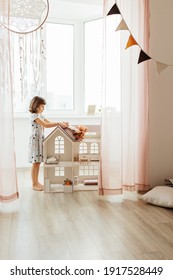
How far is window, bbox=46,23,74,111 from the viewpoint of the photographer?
4.30 metres

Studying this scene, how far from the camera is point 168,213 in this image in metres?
2.59

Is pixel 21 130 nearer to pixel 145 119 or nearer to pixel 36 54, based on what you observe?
pixel 36 54

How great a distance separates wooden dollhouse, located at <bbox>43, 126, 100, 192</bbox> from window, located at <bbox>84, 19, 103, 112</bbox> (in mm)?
1309

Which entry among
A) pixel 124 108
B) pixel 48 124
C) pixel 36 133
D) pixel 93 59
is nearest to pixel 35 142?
pixel 36 133

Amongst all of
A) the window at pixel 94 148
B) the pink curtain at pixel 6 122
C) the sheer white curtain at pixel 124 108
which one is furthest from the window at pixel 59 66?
the pink curtain at pixel 6 122

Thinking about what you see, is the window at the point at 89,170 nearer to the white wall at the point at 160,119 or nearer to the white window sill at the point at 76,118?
the white wall at the point at 160,119

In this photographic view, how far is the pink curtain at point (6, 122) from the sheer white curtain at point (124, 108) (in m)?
0.87

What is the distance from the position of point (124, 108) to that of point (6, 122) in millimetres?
1163

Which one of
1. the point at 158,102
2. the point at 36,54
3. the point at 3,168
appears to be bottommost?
the point at 3,168

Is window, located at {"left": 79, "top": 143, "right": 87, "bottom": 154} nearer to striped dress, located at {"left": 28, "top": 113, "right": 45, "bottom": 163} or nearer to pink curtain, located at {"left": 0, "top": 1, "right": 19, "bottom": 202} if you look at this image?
striped dress, located at {"left": 28, "top": 113, "right": 45, "bottom": 163}

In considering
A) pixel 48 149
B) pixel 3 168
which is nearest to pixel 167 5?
pixel 48 149

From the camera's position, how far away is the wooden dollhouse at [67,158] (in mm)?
3131
